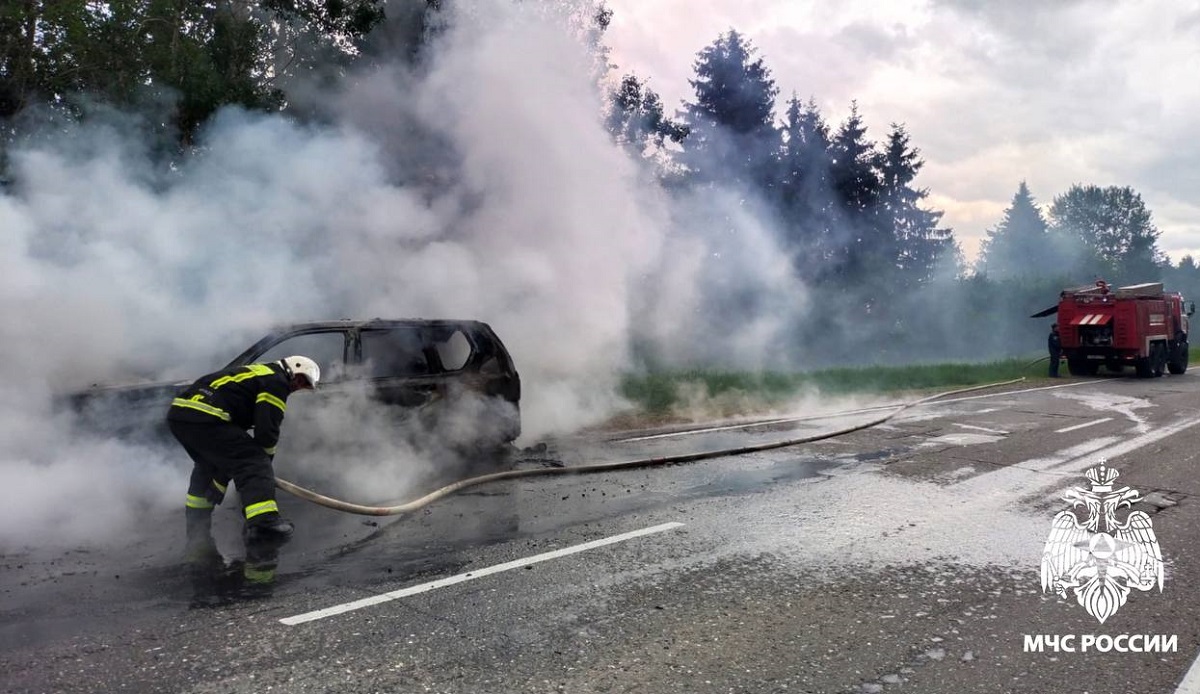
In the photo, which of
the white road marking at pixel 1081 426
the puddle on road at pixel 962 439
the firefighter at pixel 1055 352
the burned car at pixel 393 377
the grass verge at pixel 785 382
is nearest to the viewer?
the burned car at pixel 393 377

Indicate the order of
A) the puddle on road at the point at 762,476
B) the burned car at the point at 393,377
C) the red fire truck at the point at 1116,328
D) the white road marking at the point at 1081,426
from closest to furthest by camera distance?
the burned car at the point at 393,377
the puddle on road at the point at 762,476
the white road marking at the point at 1081,426
the red fire truck at the point at 1116,328

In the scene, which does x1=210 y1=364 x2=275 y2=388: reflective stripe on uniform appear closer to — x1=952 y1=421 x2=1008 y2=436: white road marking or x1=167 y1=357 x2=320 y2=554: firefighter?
x1=167 y1=357 x2=320 y2=554: firefighter

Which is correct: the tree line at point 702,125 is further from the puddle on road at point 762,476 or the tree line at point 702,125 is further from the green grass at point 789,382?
the puddle on road at point 762,476

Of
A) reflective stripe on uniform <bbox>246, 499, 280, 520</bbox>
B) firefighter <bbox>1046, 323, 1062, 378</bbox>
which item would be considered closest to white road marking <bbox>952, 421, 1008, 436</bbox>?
reflective stripe on uniform <bbox>246, 499, 280, 520</bbox>

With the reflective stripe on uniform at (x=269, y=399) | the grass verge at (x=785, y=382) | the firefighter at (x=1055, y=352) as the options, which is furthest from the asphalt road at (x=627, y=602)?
the firefighter at (x=1055, y=352)

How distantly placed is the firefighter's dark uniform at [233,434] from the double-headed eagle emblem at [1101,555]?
4.76 meters

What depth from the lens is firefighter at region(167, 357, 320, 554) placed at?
17.1 ft

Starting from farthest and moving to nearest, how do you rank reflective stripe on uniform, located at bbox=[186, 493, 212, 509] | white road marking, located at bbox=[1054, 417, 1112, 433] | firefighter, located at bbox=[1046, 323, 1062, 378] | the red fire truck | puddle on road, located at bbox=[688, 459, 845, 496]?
firefighter, located at bbox=[1046, 323, 1062, 378]
the red fire truck
white road marking, located at bbox=[1054, 417, 1112, 433]
puddle on road, located at bbox=[688, 459, 845, 496]
reflective stripe on uniform, located at bbox=[186, 493, 212, 509]

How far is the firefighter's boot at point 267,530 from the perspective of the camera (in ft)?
17.1

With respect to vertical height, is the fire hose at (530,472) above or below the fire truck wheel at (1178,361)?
below

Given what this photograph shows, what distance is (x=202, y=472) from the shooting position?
17.7ft

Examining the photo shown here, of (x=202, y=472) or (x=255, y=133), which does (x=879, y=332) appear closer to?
(x=255, y=133)

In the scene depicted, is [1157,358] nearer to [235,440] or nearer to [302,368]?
[302,368]

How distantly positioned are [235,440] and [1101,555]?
220 inches
